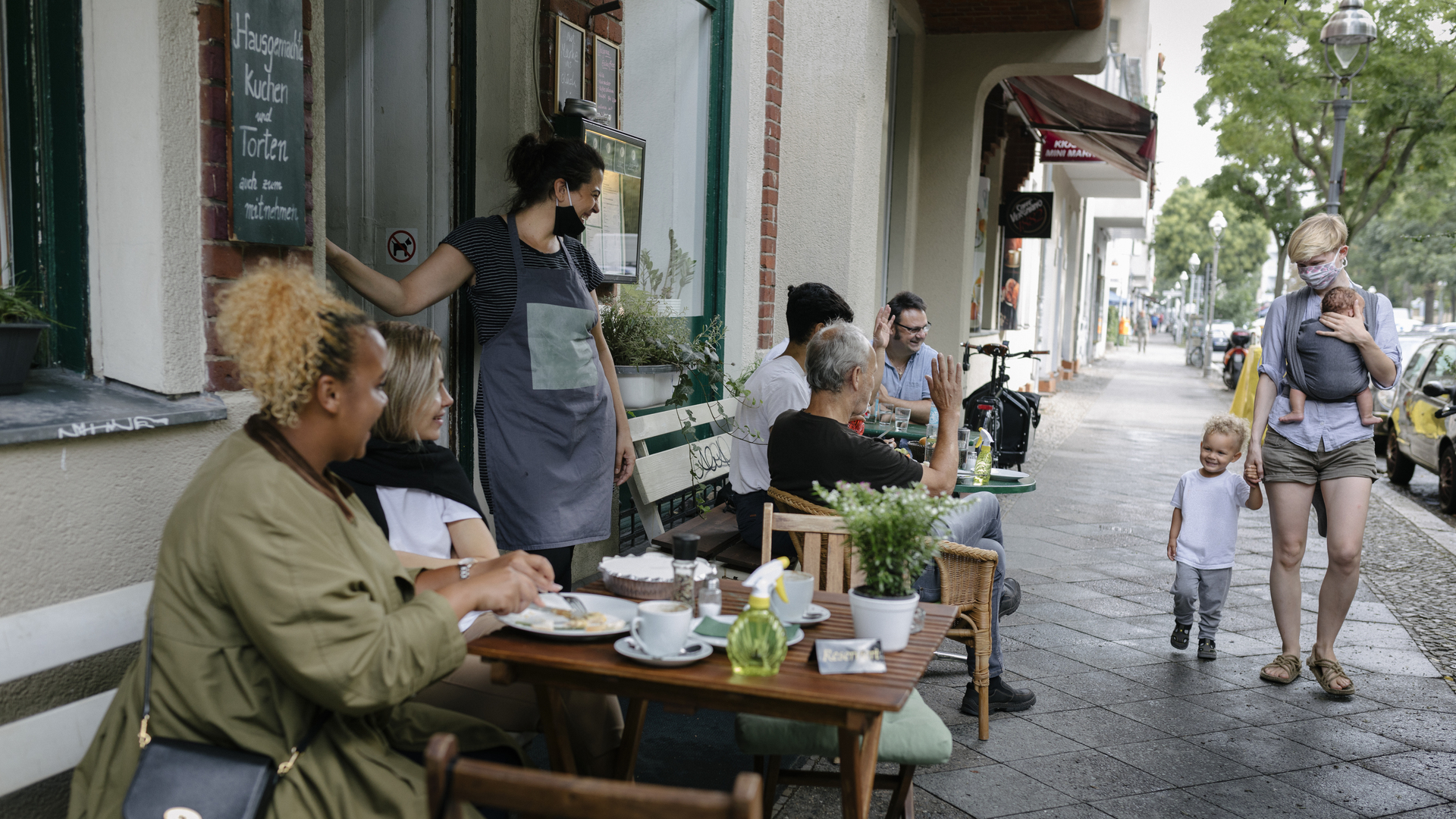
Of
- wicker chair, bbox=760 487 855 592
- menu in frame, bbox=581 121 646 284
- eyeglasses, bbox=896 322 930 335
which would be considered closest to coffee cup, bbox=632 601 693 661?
wicker chair, bbox=760 487 855 592

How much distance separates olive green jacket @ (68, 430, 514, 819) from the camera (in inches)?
71.0

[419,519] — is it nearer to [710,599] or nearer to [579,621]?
[579,621]

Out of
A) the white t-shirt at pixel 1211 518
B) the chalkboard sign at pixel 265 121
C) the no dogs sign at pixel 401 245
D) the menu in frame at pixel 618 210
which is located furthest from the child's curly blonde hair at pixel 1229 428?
the chalkboard sign at pixel 265 121

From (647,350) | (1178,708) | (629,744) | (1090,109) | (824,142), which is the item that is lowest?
(1178,708)

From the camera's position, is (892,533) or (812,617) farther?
(812,617)

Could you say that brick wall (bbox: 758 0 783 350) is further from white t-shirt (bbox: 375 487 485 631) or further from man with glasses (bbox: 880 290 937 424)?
white t-shirt (bbox: 375 487 485 631)

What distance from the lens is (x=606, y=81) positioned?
15.9 ft

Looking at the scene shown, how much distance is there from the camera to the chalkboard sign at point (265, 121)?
2664mm

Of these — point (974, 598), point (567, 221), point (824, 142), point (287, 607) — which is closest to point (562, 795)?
point (287, 607)

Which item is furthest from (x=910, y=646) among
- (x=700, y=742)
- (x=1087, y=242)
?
(x=1087, y=242)

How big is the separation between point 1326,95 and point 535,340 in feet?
76.9

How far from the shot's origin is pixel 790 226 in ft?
22.9

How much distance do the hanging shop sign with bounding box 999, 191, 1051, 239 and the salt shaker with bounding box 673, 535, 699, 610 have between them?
39.0 ft

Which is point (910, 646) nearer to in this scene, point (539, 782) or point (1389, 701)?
point (539, 782)
